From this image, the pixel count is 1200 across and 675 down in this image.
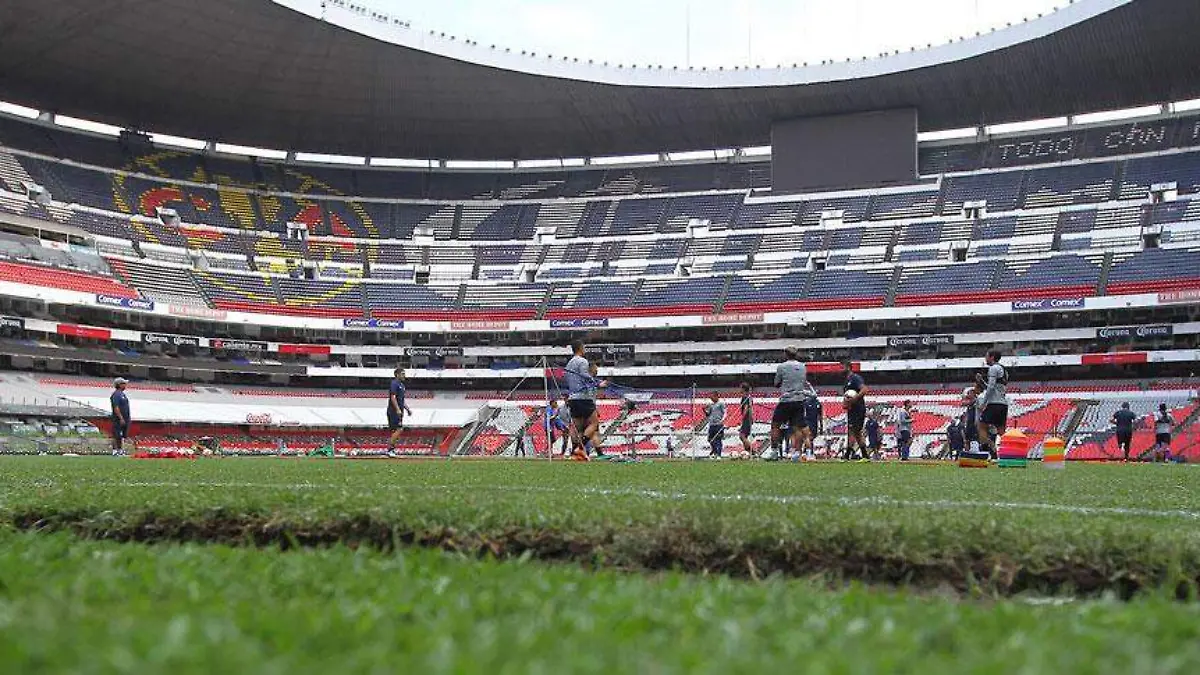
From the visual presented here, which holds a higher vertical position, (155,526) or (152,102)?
(152,102)

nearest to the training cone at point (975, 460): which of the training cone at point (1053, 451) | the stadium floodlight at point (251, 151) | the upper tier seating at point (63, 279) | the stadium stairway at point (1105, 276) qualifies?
the training cone at point (1053, 451)

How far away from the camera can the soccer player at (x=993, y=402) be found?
478 inches

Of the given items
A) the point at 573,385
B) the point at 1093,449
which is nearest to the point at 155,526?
the point at 573,385

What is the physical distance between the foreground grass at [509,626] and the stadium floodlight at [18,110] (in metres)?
48.5

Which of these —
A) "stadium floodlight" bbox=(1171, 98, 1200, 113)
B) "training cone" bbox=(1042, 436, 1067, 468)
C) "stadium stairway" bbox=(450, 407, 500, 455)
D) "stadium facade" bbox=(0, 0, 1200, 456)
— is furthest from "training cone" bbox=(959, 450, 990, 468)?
"stadium floodlight" bbox=(1171, 98, 1200, 113)

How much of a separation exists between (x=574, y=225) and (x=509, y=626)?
4825 cm

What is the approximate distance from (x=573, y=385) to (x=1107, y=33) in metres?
32.4

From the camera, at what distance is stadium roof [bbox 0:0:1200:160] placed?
35.8 m

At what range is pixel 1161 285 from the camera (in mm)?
37219

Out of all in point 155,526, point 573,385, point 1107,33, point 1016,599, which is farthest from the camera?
point 1107,33

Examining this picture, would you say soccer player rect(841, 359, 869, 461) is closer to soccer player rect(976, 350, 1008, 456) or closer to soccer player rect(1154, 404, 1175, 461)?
soccer player rect(976, 350, 1008, 456)

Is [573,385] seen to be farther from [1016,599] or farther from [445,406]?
[445,406]

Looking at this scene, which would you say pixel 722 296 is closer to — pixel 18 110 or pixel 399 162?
pixel 399 162

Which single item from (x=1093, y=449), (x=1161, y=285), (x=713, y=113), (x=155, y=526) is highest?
(x=713, y=113)
